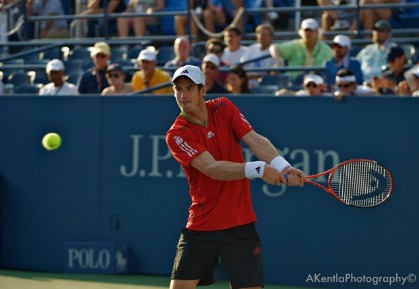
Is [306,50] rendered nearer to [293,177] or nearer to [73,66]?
[73,66]

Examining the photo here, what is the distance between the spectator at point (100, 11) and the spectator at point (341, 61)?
4.07 m

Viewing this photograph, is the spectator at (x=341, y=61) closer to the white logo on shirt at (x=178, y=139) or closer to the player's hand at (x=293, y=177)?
the white logo on shirt at (x=178, y=139)

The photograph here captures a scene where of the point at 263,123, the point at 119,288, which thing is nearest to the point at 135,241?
the point at 119,288

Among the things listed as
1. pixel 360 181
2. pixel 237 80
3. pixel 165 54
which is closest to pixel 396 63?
pixel 237 80

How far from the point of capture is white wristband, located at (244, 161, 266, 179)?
5.72 meters

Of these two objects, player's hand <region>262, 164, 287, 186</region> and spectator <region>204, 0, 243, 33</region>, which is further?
spectator <region>204, 0, 243, 33</region>

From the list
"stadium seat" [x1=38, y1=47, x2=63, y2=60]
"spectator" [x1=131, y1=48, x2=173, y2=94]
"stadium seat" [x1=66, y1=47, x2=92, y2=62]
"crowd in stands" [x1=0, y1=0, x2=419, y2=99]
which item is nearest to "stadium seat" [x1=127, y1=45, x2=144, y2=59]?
"crowd in stands" [x1=0, y1=0, x2=419, y2=99]

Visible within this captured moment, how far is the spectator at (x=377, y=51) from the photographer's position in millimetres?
10531

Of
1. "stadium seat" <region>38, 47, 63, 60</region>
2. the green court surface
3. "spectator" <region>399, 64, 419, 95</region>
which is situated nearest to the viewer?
the green court surface

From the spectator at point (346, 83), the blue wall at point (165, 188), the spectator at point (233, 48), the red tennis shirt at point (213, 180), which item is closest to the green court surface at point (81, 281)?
the blue wall at point (165, 188)

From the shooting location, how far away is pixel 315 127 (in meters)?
8.66

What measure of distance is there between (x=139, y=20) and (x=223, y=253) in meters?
7.31

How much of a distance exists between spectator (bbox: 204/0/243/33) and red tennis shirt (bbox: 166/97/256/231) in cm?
676

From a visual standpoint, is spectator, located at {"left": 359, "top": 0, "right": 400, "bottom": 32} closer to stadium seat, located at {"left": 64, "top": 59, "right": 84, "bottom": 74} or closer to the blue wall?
stadium seat, located at {"left": 64, "top": 59, "right": 84, "bottom": 74}
